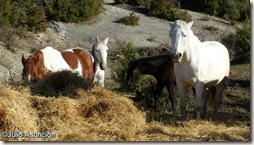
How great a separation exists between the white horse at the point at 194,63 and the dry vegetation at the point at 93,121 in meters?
0.48

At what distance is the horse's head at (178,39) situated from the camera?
5607 millimetres

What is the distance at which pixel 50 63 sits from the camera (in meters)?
7.37

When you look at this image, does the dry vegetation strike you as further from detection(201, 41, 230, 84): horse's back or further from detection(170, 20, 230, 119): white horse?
detection(201, 41, 230, 84): horse's back

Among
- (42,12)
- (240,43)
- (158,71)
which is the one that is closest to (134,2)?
(42,12)

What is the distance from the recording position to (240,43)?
49.4 ft

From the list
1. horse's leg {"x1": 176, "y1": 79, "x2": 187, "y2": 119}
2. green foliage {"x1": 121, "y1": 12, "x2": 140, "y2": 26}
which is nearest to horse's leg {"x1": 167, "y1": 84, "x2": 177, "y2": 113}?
horse's leg {"x1": 176, "y1": 79, "x2": 187, "y2": 119}

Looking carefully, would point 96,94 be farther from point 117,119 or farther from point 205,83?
point 205,83

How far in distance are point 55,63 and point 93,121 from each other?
6.91 ft

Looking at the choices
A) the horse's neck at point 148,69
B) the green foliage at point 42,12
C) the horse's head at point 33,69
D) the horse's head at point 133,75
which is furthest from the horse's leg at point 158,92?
the green foliage at point 42,12

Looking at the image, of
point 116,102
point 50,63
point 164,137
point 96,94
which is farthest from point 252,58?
point 50,63

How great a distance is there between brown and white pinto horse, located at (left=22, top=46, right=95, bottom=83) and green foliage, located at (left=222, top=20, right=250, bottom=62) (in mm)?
7695

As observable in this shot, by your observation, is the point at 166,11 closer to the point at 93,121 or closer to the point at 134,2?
the point at 134,2

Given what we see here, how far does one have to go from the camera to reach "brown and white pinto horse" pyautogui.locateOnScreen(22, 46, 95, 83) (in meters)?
6.98

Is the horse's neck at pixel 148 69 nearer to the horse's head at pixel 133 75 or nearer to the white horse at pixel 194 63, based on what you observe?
the horse's head at pixel 133 75
